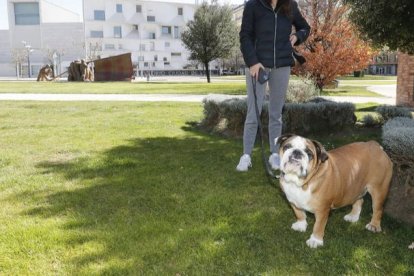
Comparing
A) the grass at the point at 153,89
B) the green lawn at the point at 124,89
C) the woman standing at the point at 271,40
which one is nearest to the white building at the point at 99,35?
the grass at the point at 153,89

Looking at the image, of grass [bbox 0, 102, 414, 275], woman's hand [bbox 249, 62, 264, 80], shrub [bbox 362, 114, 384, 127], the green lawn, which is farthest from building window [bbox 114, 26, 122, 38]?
woman's hand [bbox 249, 62, 264, 80]

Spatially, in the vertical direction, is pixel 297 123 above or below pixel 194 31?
below

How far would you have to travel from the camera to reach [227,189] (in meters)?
5.42

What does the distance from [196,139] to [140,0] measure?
74691mm

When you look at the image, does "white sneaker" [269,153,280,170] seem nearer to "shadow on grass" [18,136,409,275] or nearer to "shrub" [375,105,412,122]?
"shadow on grass" [18,136,409,275]

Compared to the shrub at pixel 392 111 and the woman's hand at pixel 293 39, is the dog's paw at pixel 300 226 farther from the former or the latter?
the shrub at pixel 392 111

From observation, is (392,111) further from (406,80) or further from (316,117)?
(406,80)

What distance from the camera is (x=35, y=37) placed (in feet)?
271

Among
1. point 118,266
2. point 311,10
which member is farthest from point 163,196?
point 311,10

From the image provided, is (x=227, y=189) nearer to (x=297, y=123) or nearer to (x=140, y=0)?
(x=297, y=123)

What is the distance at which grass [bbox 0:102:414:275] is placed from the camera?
3.54m

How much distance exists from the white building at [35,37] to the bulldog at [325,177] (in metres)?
81.0

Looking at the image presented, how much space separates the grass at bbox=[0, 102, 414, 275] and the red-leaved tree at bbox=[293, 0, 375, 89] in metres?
13.9

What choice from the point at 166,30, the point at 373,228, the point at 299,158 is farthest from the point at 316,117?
the point at 166,30
